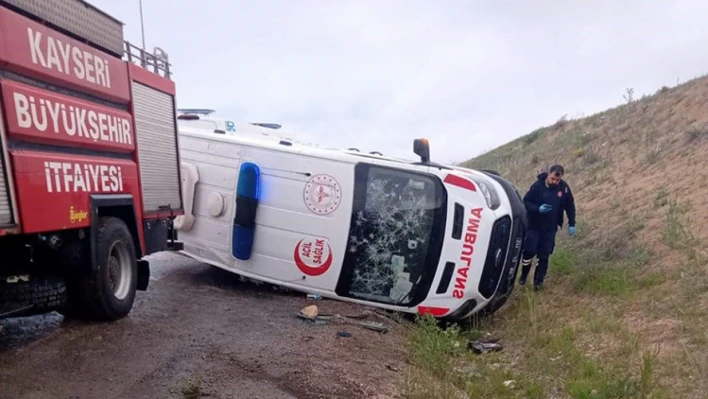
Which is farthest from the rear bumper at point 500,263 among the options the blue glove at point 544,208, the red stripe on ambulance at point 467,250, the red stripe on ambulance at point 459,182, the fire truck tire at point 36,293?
the fire truck tire at point 36,293

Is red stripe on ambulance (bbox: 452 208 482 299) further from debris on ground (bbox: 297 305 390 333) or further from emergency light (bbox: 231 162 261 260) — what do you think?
emergency light (bbox: 231 162 261 260)

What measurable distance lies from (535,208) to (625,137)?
7981mm

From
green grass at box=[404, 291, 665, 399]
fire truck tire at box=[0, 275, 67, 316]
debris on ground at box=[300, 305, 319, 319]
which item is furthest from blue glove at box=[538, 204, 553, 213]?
fire truck tire at box=[0, 275, 67, 316]

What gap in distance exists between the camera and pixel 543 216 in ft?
25.1

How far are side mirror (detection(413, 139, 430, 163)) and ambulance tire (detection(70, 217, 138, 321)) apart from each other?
10.4ft

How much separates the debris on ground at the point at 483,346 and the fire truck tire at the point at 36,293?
3.70 meters

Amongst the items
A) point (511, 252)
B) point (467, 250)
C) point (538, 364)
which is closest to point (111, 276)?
point (467, 250)

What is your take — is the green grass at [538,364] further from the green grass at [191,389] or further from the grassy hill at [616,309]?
the green grass at [191,389]

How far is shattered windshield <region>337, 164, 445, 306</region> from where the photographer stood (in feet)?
21.0

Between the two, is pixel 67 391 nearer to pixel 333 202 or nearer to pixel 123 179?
pixel 123 179

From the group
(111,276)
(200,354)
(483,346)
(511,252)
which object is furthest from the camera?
(511,252)

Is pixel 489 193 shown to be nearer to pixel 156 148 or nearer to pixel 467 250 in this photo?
pixel 467 250

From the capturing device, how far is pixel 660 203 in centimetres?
898

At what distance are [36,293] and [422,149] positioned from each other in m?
4.13
